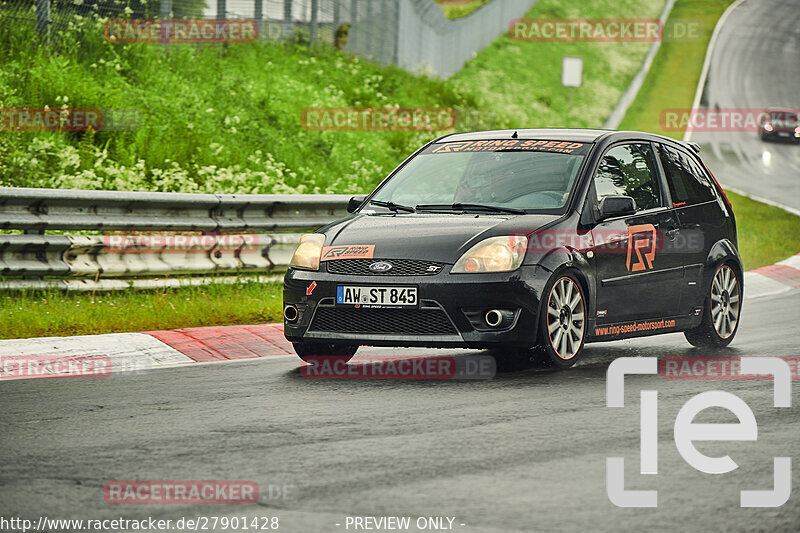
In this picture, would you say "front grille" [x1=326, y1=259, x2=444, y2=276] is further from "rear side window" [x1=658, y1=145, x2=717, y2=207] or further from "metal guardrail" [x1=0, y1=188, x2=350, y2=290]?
"metal guardrail" [x1=0, y1=188, x2=350, y2=290]

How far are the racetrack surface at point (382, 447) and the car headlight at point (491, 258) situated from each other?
2.37 ft

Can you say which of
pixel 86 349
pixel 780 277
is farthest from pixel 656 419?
pixel 780 277

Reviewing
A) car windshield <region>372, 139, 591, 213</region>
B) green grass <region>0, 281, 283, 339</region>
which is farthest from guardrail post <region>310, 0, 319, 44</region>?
car windshield <region>372, 139, 591, 213</region>

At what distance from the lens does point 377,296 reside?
8.12 m

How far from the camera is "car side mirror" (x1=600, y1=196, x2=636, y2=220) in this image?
28.7 ft

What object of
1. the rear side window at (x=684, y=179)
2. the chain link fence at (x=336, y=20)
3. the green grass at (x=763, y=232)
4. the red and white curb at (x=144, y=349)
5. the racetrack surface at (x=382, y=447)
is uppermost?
the chain link fence at (x=336, y=20)

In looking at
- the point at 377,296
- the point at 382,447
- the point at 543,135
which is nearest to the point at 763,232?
the point at 543,135

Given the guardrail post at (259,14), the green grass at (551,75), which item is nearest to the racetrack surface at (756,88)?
the green grass at (551,75)

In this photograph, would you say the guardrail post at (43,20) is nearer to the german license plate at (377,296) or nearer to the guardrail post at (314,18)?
the guardrail post at (314,18)

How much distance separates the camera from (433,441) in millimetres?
6105

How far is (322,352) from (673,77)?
47475 mm

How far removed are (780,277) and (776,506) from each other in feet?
37.6

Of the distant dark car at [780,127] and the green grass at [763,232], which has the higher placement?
the distant dark car at [780,127]

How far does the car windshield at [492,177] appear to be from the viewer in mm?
8914
